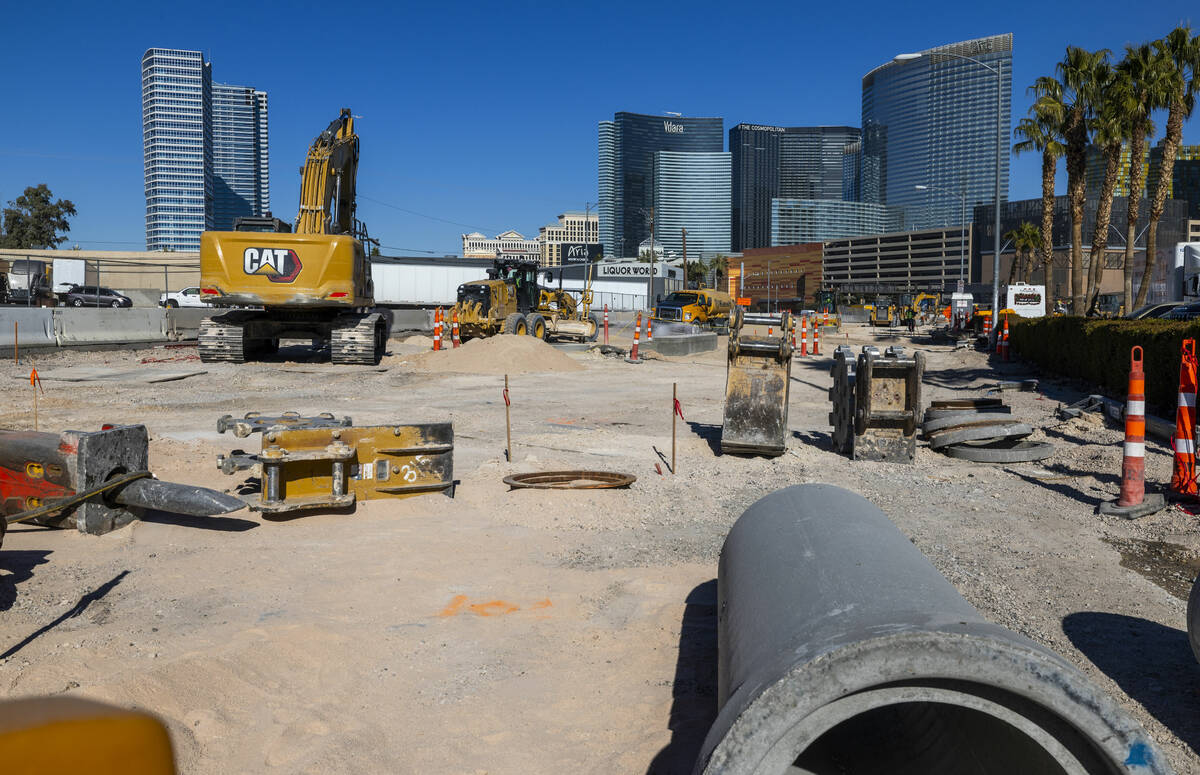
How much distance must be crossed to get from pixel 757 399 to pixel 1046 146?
3456cm

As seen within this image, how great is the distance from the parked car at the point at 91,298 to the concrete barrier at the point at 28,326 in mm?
16356

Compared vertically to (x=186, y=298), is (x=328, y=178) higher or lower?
higher

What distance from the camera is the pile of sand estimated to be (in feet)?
69.1

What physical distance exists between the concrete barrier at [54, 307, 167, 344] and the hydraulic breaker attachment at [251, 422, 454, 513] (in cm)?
2029

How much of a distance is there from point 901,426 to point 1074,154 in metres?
31.0

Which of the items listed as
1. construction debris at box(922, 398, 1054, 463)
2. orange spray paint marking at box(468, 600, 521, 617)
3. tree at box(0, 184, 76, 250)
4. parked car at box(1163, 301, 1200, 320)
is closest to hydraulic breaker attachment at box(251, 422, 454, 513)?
orange spray paint marking at box(468, 600, 521, 617)

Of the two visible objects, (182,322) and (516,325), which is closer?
(516,325)

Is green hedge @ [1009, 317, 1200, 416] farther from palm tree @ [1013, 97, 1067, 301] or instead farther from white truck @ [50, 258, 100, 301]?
white truck @ [50, 258, 100, 301]

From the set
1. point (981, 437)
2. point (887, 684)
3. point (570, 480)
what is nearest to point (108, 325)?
Result: point (570, 480)

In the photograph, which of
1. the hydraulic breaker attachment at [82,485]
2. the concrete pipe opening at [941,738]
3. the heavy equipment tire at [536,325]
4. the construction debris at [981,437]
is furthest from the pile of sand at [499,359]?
the concrete pipe opening at [941,738]

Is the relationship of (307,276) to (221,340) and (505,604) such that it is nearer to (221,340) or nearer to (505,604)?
(221,340)

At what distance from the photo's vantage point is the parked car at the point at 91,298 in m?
39.8

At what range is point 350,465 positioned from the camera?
289 inches

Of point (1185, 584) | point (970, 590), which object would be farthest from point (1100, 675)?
point (1185, 584)
